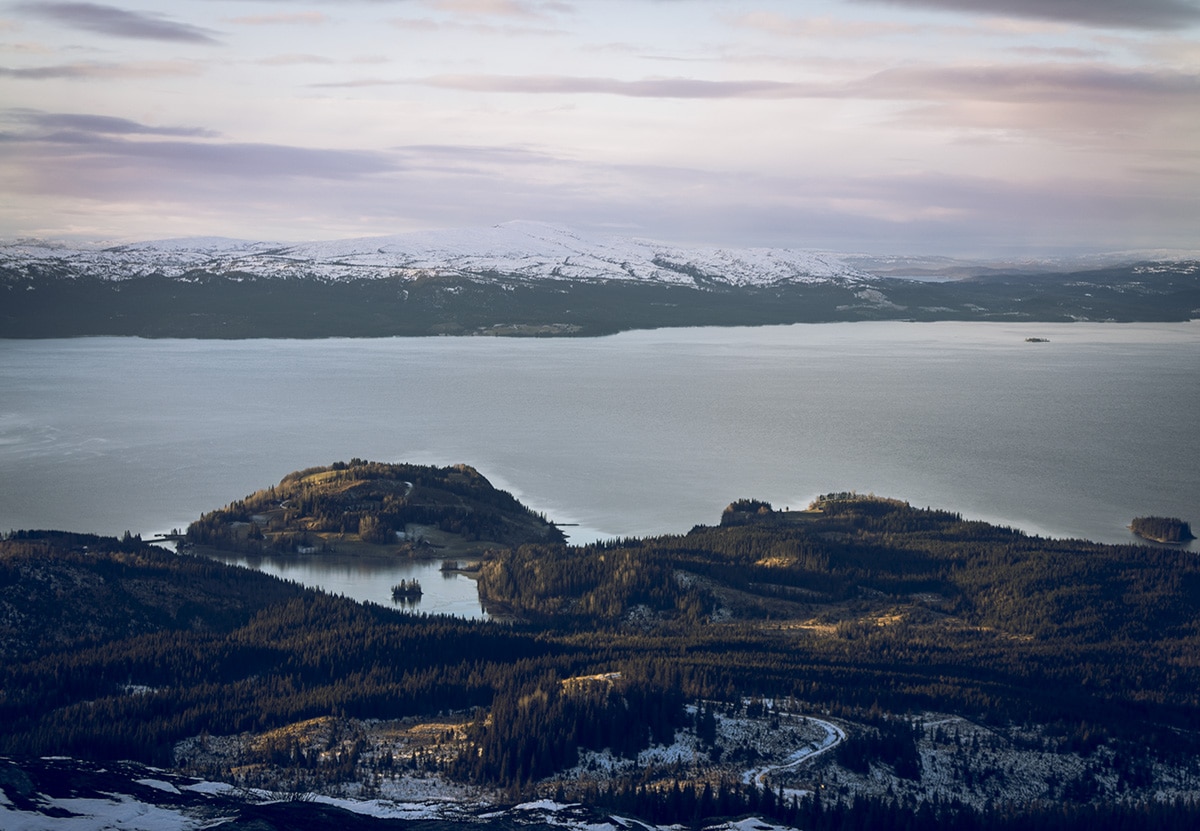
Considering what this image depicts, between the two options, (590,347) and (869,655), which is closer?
(869,655)

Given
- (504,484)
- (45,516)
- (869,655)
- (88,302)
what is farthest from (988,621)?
(88,302)

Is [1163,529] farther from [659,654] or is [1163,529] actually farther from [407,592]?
[407,592]

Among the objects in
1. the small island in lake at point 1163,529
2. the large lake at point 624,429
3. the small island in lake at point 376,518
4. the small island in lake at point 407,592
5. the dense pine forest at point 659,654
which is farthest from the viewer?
the large lake at point 624,429

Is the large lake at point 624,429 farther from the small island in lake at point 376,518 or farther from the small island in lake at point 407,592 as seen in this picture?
the small island in lake at point 376,518

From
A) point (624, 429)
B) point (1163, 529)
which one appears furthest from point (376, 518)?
point (624, 429)

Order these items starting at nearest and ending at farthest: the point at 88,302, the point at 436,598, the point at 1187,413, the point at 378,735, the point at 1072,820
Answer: the point at 1072,820 → the point at 378,735 → the point at 436,598 → the point at 1187,413 → the point at 88,302

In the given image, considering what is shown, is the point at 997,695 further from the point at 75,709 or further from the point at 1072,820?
the point at 75,709

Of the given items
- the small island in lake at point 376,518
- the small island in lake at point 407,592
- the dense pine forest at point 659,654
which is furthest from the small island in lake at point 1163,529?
the small island in lake at point 407,592
